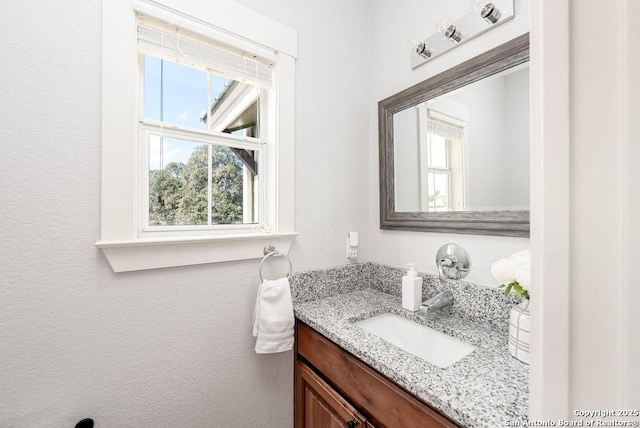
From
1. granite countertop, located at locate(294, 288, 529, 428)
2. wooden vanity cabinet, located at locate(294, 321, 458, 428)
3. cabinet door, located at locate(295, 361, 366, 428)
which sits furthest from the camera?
cabinet door, located at locate(295, 361, 366, 428)

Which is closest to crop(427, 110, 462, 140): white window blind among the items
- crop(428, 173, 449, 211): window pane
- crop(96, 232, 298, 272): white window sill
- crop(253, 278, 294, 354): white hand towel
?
crop(428, 173, 449, 211): window pane

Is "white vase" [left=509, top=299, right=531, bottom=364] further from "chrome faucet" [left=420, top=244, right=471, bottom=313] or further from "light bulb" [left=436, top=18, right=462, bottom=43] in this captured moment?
"light bulb" [left=436, top=18, right=462, bottom=43]

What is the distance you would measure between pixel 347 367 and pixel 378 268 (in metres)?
0.63

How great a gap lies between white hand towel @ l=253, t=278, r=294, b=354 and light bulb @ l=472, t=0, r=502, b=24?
1.25 m

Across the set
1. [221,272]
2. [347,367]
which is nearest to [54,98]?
[221,272]

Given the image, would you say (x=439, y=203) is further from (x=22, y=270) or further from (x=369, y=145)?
(x=22, y=270)

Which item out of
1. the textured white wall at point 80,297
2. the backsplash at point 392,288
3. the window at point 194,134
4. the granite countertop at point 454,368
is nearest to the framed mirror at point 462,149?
the backsplash at point 392,288

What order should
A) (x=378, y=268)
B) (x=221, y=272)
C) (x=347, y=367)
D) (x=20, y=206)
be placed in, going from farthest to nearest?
(x=378, y=268)
(x=221, y=272)
(x=347, y=367)
(x=20, y=206)

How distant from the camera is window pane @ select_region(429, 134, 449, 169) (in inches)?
46.4

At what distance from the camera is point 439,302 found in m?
1.06

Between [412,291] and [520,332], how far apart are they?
0.41 m

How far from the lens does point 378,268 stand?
1446 millimetres

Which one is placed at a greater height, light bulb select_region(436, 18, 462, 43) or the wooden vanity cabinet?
light bulb select_region(436, 18, 462, 43)

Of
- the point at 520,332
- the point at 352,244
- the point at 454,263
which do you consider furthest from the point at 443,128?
the point at 520,332
